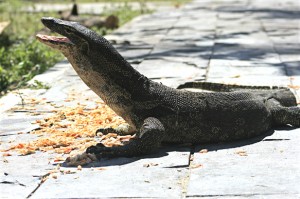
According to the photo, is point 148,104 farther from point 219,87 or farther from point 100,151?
point 219,87

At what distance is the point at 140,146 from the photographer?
5996mm

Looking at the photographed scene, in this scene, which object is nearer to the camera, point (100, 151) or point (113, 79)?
point (100, 151)

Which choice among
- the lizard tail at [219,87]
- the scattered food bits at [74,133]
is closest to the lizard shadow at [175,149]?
the scattered food bits at [74,133]

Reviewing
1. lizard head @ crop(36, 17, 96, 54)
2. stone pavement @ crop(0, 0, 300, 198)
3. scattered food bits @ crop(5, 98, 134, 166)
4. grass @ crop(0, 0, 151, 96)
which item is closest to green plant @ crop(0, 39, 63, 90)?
grass @ crop(0, 0, 151, 96)

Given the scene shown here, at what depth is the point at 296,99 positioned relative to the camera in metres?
8.13

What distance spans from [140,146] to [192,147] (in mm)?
564

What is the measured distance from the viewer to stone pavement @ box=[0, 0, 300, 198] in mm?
5129

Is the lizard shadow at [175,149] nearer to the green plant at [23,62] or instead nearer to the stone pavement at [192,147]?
the stone pavement at [192,147]

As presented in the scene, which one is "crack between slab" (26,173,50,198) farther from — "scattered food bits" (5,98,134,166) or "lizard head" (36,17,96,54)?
"lizard head" (36,17,96,54)

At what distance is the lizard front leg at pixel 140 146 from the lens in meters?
5.96

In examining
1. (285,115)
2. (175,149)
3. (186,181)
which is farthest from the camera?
(285,115)

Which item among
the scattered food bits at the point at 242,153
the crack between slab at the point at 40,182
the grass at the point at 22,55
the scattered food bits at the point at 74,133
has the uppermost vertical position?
the crack between slab at the point at 40,182

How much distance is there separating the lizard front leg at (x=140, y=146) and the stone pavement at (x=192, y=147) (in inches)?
2.7

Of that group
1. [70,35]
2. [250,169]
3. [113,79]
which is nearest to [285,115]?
[250,169]
